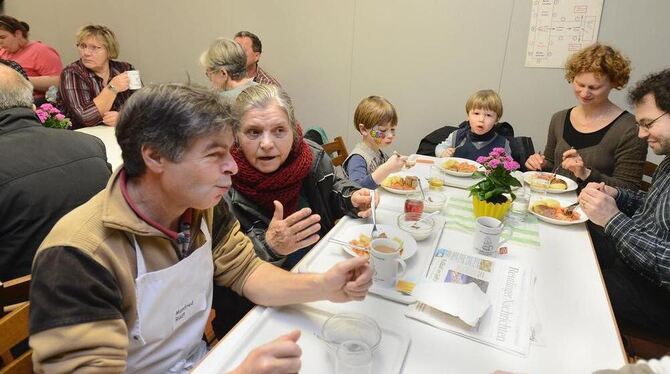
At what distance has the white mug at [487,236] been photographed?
1.30 m

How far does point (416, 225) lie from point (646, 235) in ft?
2.66

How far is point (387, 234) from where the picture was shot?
1.39 meters

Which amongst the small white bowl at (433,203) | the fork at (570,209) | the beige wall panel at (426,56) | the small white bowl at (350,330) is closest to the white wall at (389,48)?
the beige wall panel at (426,56)

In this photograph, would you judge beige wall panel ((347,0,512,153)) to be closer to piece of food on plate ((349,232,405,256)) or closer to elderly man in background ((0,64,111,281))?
piece of food on plate ((349,232,405,256))

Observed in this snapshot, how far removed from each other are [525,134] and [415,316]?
2.89 meters

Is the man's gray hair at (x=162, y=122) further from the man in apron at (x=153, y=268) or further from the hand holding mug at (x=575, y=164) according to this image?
the hand holding mug at (x=575, y=164)

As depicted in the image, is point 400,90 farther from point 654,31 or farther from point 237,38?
point 654,31

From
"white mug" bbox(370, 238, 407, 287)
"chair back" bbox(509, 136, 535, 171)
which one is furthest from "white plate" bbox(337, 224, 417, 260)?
"chair back" bbox(509, 136, 535, 171)

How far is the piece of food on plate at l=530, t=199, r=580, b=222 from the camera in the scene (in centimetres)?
164

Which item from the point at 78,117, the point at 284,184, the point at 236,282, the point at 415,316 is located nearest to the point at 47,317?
the point at 236,282

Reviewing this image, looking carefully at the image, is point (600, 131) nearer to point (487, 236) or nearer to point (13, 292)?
point (487, 236)

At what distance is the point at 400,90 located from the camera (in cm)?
371

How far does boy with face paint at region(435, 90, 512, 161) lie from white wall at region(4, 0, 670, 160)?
0.72 m

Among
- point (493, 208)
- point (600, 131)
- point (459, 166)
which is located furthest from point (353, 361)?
point (600, 131)
